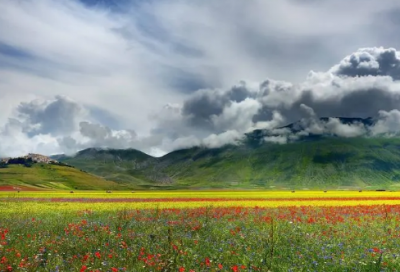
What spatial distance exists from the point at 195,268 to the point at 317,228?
38.1 ft

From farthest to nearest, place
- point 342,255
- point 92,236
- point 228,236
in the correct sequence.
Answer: point 228,236 < point 92,236 < point 342,255

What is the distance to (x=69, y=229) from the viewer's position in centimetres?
1916

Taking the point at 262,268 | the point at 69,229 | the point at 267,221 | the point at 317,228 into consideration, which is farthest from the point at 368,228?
the point at 69,229

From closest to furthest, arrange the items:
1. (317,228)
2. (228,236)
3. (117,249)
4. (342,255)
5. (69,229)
Result: 1. (342,255)
2. (117,249)
3. (228,236)
4. (69,229)
5. (317,228)

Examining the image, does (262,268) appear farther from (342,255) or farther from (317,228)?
(317,228)

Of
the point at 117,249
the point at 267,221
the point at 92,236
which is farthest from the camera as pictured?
the point at 267,221

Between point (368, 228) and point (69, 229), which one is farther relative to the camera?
point (368, 228)

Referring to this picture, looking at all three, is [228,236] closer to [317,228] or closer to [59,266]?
[317,228]

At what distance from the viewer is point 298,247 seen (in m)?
15.2

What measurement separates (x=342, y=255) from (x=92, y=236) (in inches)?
430

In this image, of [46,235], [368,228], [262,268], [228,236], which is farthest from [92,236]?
[368,228]

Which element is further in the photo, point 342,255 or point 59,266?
point 342,255

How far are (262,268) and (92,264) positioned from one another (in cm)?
563

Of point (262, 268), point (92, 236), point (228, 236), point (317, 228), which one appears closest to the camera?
point (262, 268)
